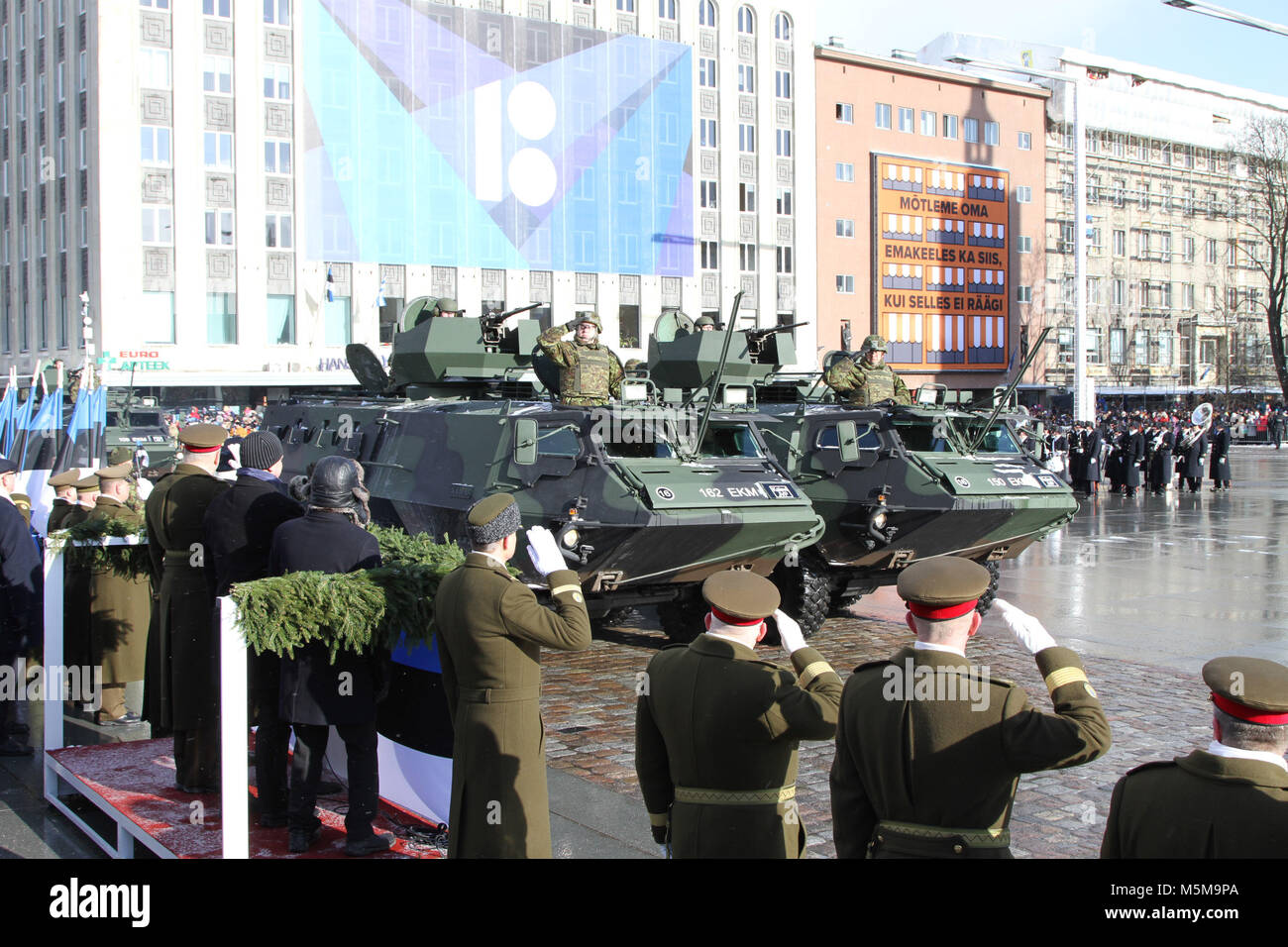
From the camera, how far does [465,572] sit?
175 inches

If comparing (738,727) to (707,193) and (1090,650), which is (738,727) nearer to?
Answer: (1090,650)

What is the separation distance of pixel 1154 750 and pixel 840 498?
4884 millimetres

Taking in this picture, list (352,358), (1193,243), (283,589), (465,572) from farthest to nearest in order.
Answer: (1193,243) < (352,358) < (283,589) < (465,572)

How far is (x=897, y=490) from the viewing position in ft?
37.6

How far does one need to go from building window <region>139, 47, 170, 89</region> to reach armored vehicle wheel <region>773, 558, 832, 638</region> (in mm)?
33985

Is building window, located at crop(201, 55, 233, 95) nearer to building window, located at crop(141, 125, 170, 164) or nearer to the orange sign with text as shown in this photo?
building window, located at crop(141, 125, 170, 164)

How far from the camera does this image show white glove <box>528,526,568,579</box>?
4211mm

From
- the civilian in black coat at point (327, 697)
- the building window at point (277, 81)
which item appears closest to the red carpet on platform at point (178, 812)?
the civilian in black coat at point (327, 697)

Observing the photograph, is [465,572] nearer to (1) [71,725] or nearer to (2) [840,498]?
(1) [71,725]

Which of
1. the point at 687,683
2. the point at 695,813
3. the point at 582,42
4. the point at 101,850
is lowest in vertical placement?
the point at 101,850

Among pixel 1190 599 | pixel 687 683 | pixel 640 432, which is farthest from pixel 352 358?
pixel 687 683

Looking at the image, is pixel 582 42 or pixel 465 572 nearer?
pixel 465 572

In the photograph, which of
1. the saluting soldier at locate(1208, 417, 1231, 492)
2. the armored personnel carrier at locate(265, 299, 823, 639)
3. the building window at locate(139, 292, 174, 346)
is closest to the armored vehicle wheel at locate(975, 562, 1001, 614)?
the armored personnel carrier at locate(265, 299, 823, 639)

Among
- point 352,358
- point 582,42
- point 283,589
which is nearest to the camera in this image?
point 283,589
